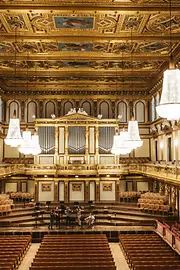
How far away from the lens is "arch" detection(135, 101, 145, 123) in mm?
27581

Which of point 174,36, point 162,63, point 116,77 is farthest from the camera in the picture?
point 116,77

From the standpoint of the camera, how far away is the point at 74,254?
12.7m

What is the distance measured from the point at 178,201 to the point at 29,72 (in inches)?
514

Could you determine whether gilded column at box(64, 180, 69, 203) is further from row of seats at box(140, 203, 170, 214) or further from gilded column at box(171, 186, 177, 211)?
gilded column at box(171, 186, 177, 211)

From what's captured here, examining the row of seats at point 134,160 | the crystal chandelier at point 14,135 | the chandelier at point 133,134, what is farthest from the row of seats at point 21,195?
the chandelier at point 133,134

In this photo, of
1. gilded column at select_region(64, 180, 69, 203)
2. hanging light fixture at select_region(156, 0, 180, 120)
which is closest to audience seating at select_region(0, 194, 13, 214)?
gilded column at select_region(64, 180, 69, 203)

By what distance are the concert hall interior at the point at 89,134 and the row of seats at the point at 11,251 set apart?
62 millimetres

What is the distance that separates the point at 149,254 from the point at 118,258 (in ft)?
7.94

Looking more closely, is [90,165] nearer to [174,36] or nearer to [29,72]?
[29,72]

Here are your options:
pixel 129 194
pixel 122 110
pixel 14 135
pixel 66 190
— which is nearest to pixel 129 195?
pixel 129 194

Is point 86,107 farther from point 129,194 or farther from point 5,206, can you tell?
point 5,206

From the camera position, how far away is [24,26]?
591 inches

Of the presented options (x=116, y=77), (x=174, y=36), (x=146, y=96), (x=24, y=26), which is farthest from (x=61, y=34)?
(x=146, y=96)

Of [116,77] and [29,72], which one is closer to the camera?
[29,72]
